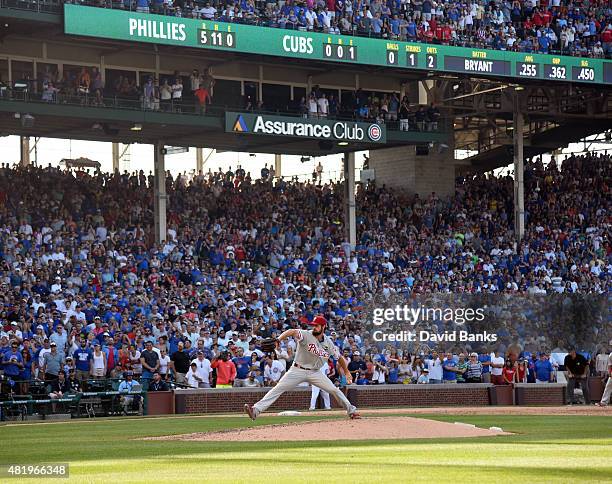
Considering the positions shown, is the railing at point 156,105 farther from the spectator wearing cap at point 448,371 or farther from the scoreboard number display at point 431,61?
the spectator wearing cap at point 448,371

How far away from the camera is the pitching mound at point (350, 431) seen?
52.4 feet

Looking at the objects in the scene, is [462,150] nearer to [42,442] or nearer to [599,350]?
[599,350]

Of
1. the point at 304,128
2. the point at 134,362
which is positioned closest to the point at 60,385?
the point at 134,362

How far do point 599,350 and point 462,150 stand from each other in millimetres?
24012

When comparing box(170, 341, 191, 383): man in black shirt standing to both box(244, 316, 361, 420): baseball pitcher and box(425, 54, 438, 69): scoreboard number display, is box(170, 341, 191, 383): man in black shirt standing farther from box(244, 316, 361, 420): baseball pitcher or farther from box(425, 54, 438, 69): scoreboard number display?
box(425, 54, 438, 69): scoreboard number display

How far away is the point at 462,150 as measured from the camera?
53.6 metres

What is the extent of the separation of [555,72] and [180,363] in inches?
770

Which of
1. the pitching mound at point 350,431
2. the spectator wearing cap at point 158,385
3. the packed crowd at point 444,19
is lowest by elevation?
the pitching mound at point 350,431

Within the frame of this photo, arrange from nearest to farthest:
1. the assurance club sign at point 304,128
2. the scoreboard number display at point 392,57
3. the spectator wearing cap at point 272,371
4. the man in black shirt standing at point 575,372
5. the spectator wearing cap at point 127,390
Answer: the spectator wearing cap at point 127,390 < the spectator wearing cap at point 272,371 < the man in black shirt standing at point 575,372 < the assurance club sign at point 304,128 < the scoreboard number display at point 392,57

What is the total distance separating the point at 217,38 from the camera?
1374 inches

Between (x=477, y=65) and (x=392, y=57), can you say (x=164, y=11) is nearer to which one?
(x=392, y=57)

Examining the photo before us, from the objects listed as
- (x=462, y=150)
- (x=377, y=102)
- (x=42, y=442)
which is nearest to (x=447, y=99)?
(x=377, y=102)

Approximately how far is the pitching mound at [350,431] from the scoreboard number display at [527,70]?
24.6 meters

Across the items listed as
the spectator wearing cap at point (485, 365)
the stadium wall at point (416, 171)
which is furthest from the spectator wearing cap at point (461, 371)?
the stadium wall at point (416, 171)
